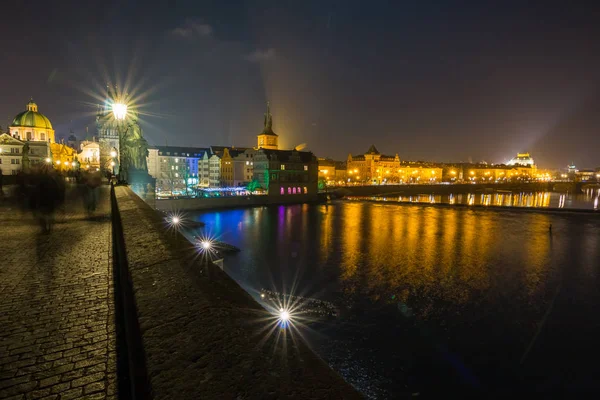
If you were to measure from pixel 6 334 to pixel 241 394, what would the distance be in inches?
161

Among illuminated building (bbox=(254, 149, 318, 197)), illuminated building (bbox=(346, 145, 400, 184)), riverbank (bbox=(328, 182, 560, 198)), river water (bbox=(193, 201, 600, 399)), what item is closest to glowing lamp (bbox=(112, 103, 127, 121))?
river water (bbox=(193, 201, 600, 399))

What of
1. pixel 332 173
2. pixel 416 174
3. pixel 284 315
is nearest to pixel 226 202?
pixel 284 315

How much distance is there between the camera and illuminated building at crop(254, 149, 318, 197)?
78438 millimetres

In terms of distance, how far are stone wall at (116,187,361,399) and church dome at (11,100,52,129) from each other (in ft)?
320

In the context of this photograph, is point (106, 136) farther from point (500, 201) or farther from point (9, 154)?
point (500, 201)

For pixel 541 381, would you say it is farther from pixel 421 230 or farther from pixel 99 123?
pixel 99 123

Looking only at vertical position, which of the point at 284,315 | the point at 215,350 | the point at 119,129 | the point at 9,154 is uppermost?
the point at 119,129

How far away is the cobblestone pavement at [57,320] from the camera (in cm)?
322

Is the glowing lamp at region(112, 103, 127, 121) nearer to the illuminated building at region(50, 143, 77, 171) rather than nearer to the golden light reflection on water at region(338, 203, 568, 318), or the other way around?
the golden light reflection on water at region(338, 203, 568, 318)

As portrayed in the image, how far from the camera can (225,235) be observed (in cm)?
4159

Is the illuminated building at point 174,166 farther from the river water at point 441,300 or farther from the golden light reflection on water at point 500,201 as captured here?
the river water at point 441,300

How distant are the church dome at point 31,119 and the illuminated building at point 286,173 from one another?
51.5 metres

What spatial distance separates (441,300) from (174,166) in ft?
314

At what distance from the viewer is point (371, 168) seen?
507ft
